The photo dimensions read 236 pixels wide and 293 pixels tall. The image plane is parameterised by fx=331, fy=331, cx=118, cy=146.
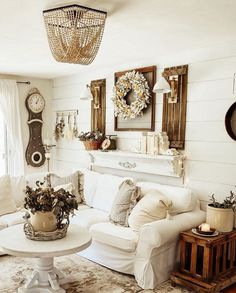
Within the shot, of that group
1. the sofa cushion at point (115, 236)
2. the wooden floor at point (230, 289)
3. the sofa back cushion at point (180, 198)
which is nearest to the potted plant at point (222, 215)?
the sofa back cushion at point (180, 198)

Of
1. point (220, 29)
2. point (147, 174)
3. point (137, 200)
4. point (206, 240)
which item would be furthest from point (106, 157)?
point (220, 29)

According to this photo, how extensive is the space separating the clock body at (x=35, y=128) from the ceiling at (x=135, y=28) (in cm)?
129

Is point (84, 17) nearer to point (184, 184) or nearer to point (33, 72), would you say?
point (184, 184)

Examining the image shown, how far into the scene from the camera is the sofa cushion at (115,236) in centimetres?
319

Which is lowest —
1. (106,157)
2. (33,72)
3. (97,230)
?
(97,230)

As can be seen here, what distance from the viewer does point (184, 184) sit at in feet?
12.4

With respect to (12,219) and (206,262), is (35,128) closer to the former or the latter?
(12,219)

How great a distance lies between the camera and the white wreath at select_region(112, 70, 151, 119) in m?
4.09

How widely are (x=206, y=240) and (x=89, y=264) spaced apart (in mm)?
1338

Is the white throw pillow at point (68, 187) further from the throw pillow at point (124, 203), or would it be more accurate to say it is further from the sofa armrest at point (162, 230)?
the sofa armrest at point (162, 230)

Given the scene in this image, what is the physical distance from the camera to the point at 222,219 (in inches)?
125

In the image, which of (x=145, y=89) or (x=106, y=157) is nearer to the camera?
(x=145, y=89)

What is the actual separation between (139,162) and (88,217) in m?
0.92

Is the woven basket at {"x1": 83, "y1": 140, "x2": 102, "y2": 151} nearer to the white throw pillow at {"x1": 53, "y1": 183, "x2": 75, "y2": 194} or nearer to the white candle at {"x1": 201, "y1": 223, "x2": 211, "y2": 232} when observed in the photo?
the white throw pillow at {"x1": 53, "y1": 183, "x2": 75, "y2": 194}
